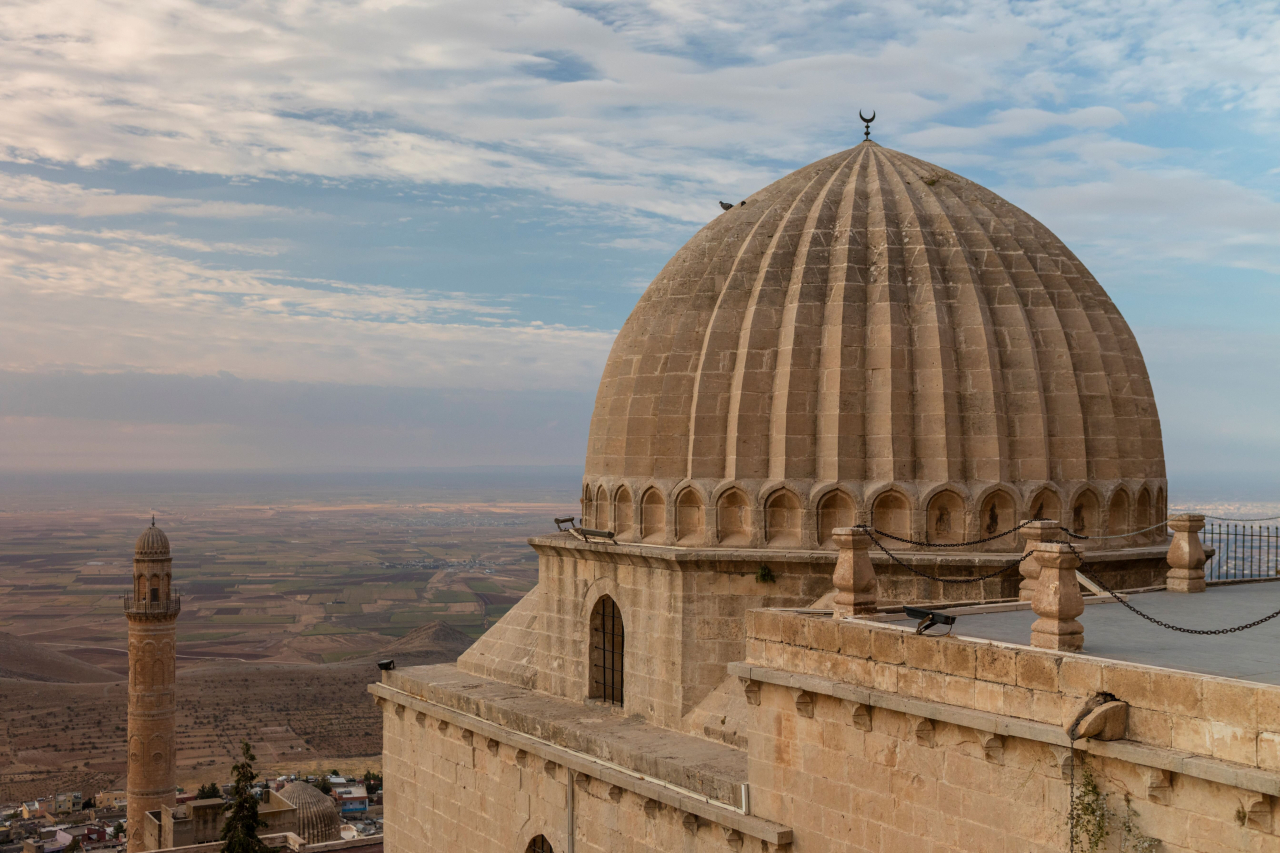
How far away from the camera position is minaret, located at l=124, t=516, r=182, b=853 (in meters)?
35.0

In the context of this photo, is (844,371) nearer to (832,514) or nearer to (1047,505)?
(832,514)

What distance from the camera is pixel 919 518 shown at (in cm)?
1256

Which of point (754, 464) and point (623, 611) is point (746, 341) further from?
point (623, 611)

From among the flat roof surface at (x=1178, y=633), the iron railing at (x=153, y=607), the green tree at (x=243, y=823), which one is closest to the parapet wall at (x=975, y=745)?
the flat roof surface at (x=1178, y=633)

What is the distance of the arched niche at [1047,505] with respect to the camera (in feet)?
42.0

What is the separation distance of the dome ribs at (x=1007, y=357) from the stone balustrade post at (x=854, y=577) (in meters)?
3.12

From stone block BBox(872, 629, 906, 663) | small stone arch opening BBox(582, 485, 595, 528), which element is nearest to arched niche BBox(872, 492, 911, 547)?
stone block BBox(872, 629, 906, 663)

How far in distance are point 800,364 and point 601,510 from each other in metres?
3.39

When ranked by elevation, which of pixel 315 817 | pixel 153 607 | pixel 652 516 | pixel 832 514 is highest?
pixel 832 514

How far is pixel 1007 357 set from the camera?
1317 cm

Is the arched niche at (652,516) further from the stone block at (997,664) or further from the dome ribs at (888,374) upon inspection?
the stone block at (997,664)

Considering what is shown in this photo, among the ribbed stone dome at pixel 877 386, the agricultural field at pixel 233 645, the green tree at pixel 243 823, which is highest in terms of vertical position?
the ribbed stone dome at pixel 877 386

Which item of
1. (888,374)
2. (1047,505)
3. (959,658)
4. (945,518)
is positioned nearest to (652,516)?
(888,374)

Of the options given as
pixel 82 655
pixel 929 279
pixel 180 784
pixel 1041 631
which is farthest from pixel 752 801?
pixel 82 655
